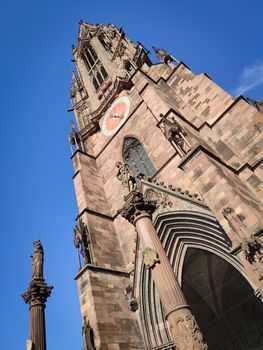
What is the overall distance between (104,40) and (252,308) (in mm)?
21590

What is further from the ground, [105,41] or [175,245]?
[105,41]

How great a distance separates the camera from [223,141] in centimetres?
934

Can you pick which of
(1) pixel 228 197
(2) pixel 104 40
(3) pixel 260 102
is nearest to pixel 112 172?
(3) pixel 260 102

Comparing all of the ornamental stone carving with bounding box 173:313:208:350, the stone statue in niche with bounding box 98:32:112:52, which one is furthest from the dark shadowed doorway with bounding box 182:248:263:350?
the stone statue in niche with bounding box 98:32:112:52

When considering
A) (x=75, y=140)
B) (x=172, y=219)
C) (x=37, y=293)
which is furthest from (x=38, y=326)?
(x=75, y=140)

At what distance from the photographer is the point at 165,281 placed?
459cm

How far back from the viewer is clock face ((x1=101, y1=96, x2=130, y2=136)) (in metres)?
13.4

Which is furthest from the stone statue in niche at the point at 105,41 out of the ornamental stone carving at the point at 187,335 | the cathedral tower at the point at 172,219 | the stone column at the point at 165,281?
the ornamental stone carving at the point at 187,335

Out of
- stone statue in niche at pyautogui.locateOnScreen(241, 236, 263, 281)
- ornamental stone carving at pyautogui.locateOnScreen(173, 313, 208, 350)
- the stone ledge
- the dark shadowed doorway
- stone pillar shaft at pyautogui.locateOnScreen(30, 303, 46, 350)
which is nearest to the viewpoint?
ornamental stone carving at pyautogui.locateOnScreen(173, 313, 208, 350)

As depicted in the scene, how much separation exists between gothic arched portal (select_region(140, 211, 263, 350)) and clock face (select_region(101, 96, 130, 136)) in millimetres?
6623

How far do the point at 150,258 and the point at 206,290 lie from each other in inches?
271

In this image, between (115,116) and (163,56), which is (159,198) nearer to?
(115,116)

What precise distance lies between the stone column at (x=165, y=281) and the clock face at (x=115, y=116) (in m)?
8.16

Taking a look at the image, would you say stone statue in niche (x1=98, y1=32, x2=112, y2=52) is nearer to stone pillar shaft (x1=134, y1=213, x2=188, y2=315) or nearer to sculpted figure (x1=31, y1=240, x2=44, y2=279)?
sculpted figure (x1=31, y1=240, x2=44, y2=279)
